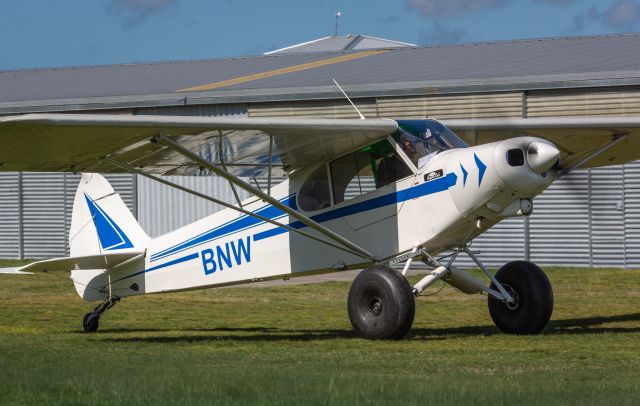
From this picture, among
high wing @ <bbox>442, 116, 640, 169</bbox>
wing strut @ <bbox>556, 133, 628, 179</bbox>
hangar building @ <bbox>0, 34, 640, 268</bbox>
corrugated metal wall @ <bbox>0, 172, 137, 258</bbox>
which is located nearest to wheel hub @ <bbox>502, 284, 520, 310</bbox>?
wing strut @ <bbox>556, 133, 628, 179</bbox>

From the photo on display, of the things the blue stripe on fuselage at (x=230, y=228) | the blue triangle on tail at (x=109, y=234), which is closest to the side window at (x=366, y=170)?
the blue stripe on fuselage at (x=230, y=228)

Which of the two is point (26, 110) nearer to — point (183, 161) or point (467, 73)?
point (467, 73)

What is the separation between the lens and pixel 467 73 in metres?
27.8

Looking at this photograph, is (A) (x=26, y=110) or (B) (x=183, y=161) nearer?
(B) (x=183, y=161)

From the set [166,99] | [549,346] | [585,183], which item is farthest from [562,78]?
[549,346]

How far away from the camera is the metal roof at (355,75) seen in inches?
1048

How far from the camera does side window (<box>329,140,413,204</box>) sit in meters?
13.5

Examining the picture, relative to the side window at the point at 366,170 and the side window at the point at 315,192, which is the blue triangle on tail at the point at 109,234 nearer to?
the side window at the point at 315,192

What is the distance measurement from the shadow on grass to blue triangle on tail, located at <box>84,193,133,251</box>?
117 cm

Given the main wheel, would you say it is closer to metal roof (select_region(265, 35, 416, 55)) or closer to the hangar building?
the hangar building

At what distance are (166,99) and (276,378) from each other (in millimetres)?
21748

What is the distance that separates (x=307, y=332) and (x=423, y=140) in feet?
10.5

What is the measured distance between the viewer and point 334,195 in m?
14.0

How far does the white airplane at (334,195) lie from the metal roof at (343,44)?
26.7 m
